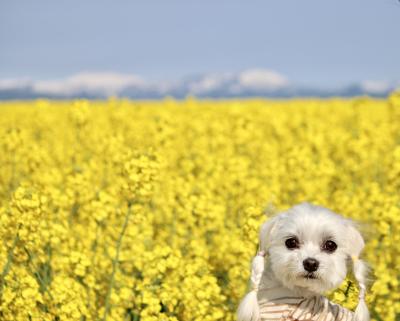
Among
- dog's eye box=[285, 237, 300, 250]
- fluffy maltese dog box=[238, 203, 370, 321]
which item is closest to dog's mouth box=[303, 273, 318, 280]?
fluffy maltese dog box=[238, 203, 370, 321]

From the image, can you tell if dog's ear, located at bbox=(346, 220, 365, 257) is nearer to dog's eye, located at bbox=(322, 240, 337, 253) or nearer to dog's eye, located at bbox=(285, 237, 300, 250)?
dog's eye, located at bbox=(322, 240, 337, 253)

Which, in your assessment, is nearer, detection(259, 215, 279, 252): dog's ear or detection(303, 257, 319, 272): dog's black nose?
detection(303, 257, 319, 272): dog's black nose

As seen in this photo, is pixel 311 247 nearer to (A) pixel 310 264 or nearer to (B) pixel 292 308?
(A) pixel 310 264

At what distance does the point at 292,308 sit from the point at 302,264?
33 cm

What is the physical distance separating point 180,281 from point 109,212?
40.8 inches

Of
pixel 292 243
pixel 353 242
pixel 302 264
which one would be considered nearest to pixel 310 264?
pixel 302 264

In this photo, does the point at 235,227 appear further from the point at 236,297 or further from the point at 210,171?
the point at 210,171

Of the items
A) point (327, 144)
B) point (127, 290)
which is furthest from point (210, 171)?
point (127, 290)

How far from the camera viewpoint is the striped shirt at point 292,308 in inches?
120

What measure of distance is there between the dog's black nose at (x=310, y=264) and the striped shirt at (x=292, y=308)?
0.28 meters

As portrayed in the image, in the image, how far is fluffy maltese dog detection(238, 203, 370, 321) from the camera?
9.41 feet

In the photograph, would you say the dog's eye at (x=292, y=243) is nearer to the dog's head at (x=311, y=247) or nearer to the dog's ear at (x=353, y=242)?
the dog's head at (x=311, y=247)

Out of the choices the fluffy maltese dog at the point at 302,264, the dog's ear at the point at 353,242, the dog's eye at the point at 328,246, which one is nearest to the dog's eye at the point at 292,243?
the fluffy maltese dog at the point at 302,264

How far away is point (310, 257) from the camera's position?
2840 millimetres
